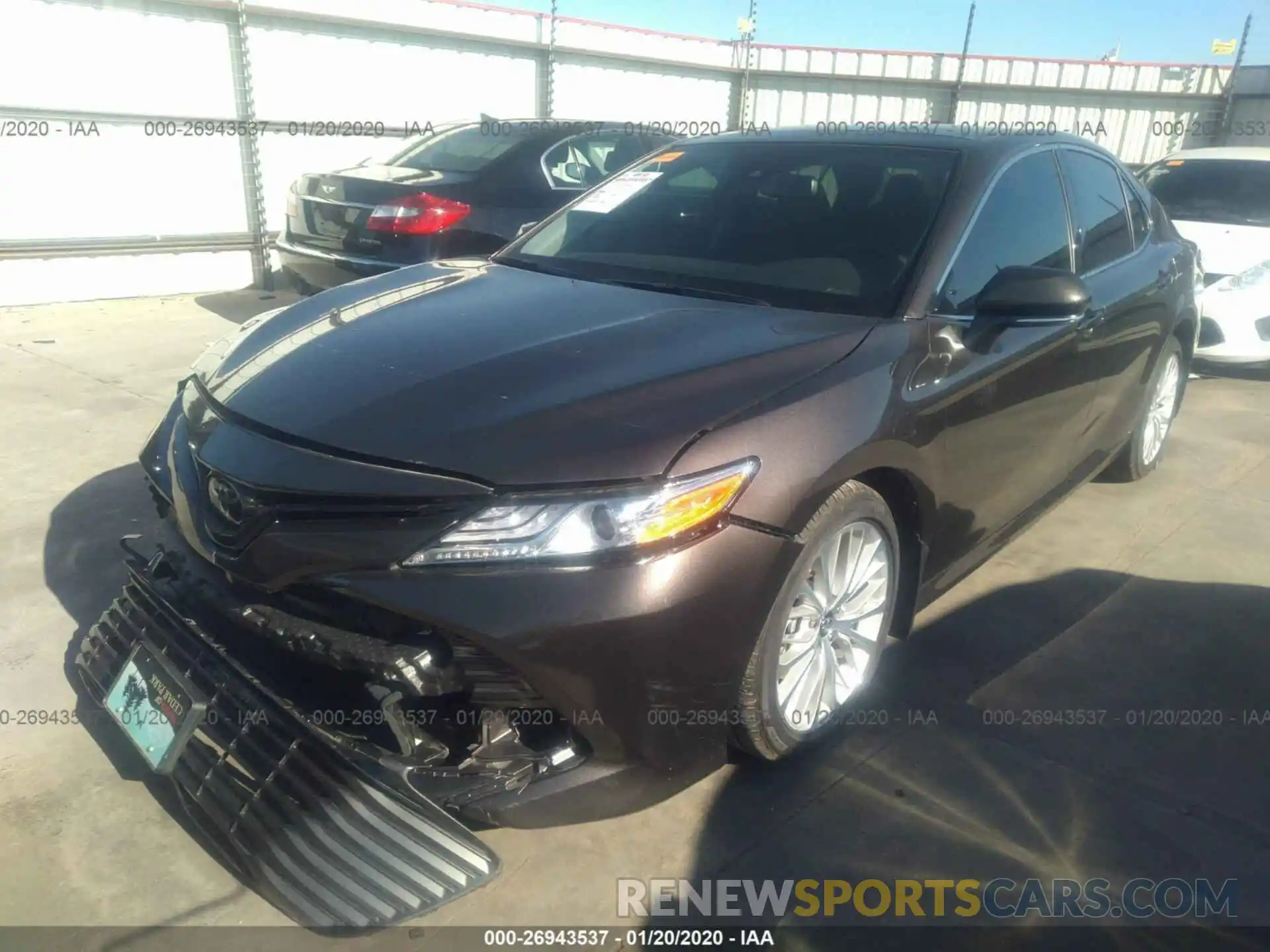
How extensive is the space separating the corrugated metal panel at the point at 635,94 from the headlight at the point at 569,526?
9302 millimetres

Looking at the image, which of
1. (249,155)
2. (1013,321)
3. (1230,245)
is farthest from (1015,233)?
(249,155)

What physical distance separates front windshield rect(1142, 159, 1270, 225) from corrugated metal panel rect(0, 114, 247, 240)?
299 inches

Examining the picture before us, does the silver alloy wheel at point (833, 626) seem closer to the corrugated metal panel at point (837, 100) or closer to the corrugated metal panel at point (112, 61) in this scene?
the corrugated metal panel at point (112, 61)

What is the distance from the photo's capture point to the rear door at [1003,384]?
2.70 metres

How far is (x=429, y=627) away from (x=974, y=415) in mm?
1680

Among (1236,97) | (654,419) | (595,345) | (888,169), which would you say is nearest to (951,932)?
(654,419)

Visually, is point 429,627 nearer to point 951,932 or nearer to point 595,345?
point 595,345

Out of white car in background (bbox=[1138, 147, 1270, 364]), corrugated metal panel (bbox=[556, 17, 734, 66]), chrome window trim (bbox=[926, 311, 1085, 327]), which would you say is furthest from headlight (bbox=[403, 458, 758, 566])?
corrugated metal panel (bbox=[556, 17, 734, 66])

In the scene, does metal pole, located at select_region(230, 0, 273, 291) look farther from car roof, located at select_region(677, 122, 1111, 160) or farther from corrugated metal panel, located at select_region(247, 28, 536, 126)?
car roof, located at select_region(677, 122, 1111, 160)

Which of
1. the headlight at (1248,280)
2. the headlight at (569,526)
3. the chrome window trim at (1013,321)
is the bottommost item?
the headlight at (1248,280)

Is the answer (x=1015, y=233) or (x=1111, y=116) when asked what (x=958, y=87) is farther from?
(x=1015, y=233)

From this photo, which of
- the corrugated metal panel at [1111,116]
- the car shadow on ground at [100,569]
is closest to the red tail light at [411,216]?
the car shadow on ground at [100,569]

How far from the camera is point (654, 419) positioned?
6.71 feet

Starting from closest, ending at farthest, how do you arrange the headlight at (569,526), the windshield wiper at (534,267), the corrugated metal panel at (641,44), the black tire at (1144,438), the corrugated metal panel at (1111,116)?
the headlight at (569,526)
the windshield wiper at (534,267)
the black tire at (1144,438)
the corrugated metal panel at (641,44)
the corrugated metal panel at (1111,116)
